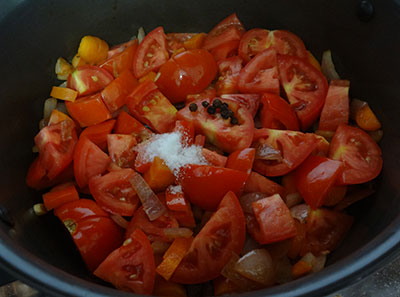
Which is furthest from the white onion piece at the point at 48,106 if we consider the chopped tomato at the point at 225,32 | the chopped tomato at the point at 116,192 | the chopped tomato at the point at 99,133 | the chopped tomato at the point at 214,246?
the chopped tomato at the point at 214,246

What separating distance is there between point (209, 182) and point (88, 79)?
1069 mm

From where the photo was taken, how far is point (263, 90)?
2.28 metres

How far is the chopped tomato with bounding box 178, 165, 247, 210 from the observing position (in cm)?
186

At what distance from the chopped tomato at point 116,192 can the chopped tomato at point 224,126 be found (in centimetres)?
46

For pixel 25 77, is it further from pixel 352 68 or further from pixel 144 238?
pixel 352 68

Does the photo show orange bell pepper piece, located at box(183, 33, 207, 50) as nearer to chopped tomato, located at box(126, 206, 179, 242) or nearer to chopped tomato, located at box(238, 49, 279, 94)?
chopped tomato, located at box(238, 49, 279, 94)

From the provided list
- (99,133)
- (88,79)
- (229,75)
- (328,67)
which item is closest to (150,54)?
(88,79)

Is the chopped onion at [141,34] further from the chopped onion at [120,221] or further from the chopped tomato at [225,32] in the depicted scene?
the chopped onion at [120,221]

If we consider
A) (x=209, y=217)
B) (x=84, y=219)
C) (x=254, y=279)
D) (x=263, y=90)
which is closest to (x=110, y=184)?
(x=84, y=219)

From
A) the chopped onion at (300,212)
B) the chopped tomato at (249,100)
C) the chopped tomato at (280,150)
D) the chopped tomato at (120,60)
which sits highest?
the chopped tomato at (120,60)

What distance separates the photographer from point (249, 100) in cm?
225

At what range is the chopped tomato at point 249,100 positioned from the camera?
7.34 ft

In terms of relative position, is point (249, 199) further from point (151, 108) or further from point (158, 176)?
point (151, 108)

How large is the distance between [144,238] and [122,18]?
62.1 inches
